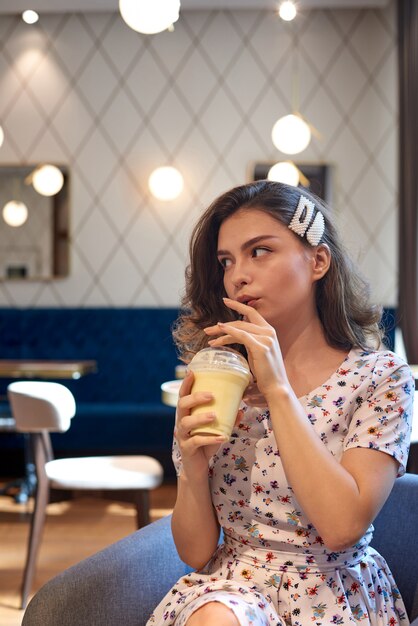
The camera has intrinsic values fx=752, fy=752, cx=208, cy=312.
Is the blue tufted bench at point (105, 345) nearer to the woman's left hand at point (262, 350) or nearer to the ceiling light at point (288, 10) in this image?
the ceiling light at point (288, 10)

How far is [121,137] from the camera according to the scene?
5754mm

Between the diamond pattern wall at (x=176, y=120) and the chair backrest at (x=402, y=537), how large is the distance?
13.7 feet

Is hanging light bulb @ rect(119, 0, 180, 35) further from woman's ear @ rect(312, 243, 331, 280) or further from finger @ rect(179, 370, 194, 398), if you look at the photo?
finger @ rect(179, 370, 194, 398)

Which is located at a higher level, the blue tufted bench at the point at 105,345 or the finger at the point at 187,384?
the blue tufted bench at the point at 105,345

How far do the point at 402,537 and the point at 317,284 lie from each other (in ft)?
1.85

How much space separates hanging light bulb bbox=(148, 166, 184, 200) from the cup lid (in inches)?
177

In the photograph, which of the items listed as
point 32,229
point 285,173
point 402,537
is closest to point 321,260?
point 402,537

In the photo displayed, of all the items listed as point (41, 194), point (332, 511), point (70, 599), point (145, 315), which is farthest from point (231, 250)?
point (41, 194)

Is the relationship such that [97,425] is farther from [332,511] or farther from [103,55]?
[332,511]

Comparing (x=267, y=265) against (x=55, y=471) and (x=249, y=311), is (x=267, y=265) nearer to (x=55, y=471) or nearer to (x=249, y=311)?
(x=249, y=311)

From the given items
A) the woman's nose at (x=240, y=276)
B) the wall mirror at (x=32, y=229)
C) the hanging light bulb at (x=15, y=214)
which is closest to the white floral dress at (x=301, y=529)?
the woman's nose at (x=240, y=276)

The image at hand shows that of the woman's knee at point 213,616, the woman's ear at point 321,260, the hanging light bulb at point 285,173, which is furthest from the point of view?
the hanging light bulb at point 285,173

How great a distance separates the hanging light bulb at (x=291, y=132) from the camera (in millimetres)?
4930

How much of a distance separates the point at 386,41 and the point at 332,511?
5188mm
